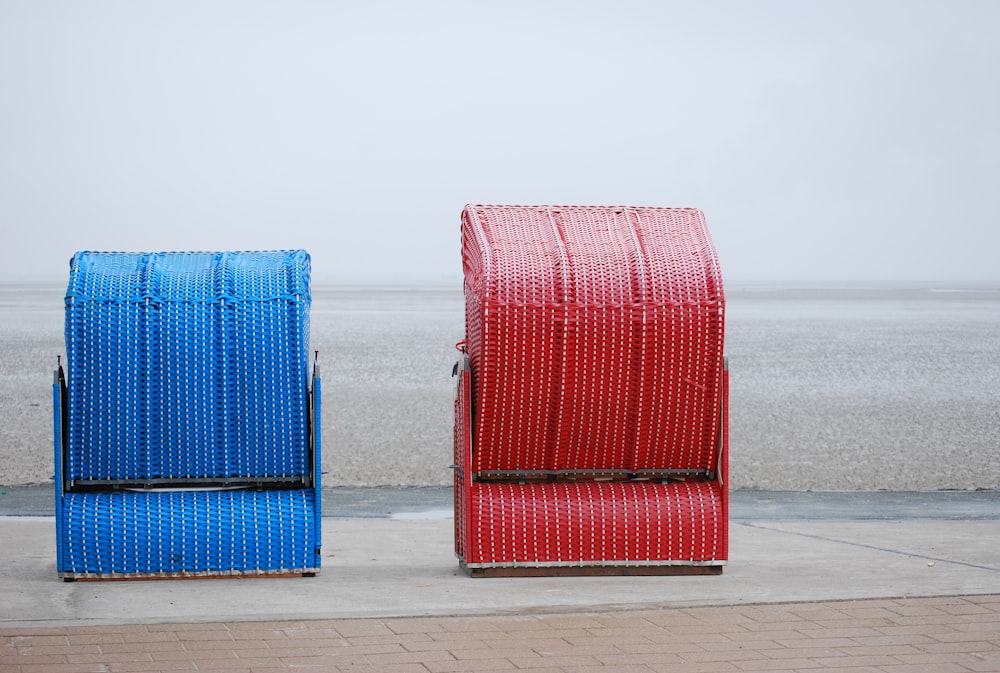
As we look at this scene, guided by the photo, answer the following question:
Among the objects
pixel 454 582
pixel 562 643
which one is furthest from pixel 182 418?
pixel 562 643

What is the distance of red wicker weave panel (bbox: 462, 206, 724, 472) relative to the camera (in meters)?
8.85

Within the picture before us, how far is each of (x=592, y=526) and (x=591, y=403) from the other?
2.44ft

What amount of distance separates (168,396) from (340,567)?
61.0 inches

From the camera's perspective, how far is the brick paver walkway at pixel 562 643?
6.70 meters

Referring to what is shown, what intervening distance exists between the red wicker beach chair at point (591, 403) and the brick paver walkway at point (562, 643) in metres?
1.09

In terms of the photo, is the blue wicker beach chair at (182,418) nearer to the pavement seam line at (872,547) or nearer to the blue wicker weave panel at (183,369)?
the blue wicker weave panel at (183,369)

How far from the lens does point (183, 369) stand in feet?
29.1

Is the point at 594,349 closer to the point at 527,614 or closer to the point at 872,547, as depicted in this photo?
the point at 527,614

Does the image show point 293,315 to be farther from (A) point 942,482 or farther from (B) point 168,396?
(A) point 942,482

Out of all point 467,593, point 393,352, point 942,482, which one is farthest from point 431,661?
point 393,352

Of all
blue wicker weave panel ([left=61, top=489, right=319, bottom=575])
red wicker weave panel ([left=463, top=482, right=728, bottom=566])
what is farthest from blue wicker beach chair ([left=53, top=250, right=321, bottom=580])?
red wicker weave panel ([left=463, top=482, right=728, bottom=566])

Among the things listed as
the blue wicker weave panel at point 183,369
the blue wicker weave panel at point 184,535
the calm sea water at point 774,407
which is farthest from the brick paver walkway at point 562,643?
the calm sea water at point 774,407

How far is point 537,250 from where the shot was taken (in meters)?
9.04

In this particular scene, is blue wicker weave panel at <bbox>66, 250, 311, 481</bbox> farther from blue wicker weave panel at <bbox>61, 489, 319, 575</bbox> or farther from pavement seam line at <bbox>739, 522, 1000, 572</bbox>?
pavement seam line at <bbox>739, 522, 1000, 572</bbox>
